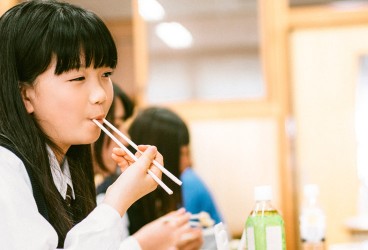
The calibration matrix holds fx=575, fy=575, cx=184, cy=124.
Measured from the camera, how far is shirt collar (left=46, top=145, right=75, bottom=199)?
115 cm

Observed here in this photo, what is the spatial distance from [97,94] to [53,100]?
81 millimetres

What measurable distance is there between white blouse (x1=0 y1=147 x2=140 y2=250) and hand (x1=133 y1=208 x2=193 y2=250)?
354 millimetres

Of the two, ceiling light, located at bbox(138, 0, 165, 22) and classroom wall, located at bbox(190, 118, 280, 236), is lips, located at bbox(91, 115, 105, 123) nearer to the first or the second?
classroom wall, located at bbox(190, 118, 280, 236)

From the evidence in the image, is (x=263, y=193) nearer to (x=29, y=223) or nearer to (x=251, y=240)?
(x=251, y=240)

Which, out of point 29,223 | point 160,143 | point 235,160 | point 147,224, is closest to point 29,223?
point 29,223

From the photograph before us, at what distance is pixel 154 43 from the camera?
12.5 ft

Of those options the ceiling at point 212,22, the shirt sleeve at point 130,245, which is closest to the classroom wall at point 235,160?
Result: the ceiling at point 212,22

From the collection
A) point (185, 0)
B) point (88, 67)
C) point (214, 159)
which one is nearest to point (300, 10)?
point (185, 0)

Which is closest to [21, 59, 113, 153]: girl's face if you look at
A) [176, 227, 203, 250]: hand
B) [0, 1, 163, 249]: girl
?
[0, 1, 163, 249]: girl

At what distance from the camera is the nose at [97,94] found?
107cm

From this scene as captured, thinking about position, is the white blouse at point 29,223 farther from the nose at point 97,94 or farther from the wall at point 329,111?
the wall at point 329,111

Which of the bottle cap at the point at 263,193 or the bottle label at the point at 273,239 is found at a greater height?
the bottle cap at the point at 263,193

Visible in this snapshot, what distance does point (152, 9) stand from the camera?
3.81m

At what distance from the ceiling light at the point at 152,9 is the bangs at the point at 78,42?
270 cm
